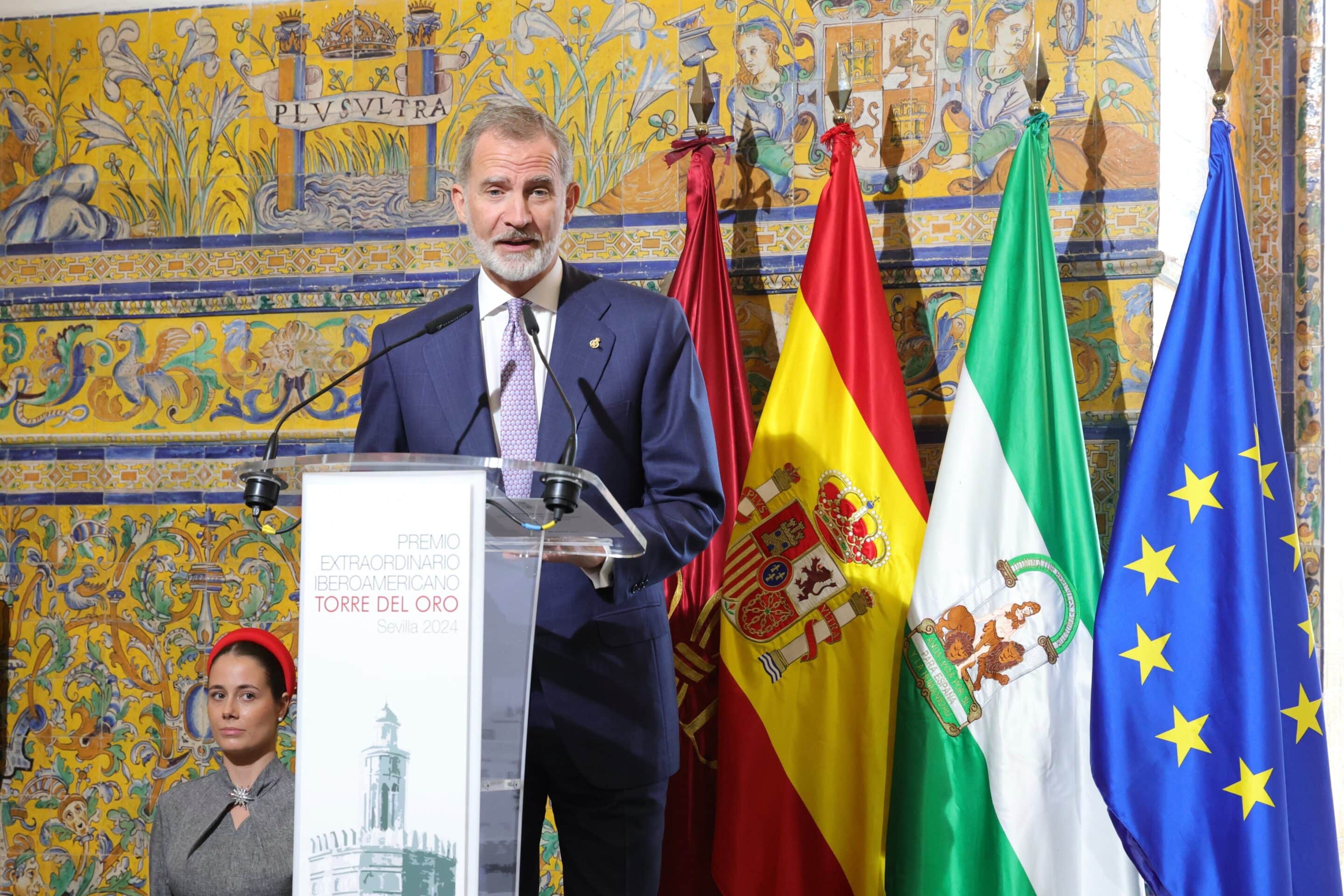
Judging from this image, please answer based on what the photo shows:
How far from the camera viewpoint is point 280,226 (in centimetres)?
389

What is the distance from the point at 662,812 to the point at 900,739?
80 cm

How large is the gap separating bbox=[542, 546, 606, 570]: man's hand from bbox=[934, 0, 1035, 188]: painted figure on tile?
6.11ft

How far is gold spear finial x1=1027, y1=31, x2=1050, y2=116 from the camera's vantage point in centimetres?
326

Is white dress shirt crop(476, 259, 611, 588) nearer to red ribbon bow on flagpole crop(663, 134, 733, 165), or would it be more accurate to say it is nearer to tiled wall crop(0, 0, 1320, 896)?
red ribbon bow on flagpole crop(663, 134, 733, 165)

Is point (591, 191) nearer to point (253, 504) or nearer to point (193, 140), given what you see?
point (193, 140)

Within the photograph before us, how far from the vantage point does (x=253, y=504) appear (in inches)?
74.0

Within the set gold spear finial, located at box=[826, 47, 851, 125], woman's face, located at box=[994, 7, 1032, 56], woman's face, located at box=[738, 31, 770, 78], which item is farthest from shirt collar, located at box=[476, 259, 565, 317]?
woman's face, located at box=[994, 7, 1032, 56]

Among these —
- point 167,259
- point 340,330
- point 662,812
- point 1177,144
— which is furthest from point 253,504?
point 1177,144

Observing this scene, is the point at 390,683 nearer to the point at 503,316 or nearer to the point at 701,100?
the point at 503,316

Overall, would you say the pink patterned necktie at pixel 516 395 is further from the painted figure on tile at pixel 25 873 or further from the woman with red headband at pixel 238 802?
the painted figure on tile at pixel 25 873

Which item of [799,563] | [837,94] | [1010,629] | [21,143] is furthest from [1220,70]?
[21,143]

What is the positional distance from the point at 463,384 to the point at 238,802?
1.08 meters

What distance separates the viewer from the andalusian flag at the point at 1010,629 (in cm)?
303

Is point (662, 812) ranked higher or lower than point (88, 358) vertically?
lower
